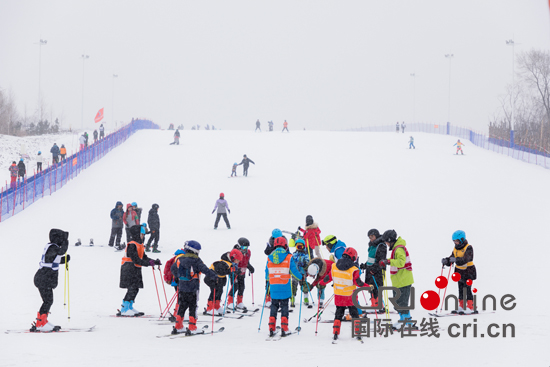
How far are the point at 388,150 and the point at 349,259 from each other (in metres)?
31.4

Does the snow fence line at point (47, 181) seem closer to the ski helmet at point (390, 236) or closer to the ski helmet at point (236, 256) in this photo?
the ski helmet at point (236, 256)

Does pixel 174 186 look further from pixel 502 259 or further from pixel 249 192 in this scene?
pixel 502 259

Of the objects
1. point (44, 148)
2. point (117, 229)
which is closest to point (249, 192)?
point (117, 229)

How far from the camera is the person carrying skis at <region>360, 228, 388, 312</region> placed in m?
9.05

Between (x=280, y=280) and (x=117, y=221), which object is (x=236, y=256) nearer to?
(x=280, y=280)

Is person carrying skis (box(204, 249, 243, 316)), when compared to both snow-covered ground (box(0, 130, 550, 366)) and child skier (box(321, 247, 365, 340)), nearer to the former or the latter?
snow-covered ground (box(0, 130, 550, 366))

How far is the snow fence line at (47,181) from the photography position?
69.1 feet

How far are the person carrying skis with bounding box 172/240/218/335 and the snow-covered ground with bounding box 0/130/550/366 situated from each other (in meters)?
0.41

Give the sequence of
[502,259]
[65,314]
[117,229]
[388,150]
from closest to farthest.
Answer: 1. [65,314]
2. [502,259]
3. [117,229]
4. [388,150]

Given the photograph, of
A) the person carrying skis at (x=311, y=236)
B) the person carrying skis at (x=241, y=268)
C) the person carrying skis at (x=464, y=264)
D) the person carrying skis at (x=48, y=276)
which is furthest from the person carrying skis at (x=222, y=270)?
the person carrying skis at (x=464, y=264)

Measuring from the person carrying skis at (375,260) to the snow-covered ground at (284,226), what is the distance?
589 millimetres

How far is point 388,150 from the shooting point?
38.5 metres

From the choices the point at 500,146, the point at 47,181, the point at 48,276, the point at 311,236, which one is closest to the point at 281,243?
the point at 48,276

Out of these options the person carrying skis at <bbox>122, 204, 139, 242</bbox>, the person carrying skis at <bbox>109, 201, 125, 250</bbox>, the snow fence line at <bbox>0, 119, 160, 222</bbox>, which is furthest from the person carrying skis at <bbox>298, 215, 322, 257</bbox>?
the snow fence line at <bbox>0, 119, 160, 222</bbox>
